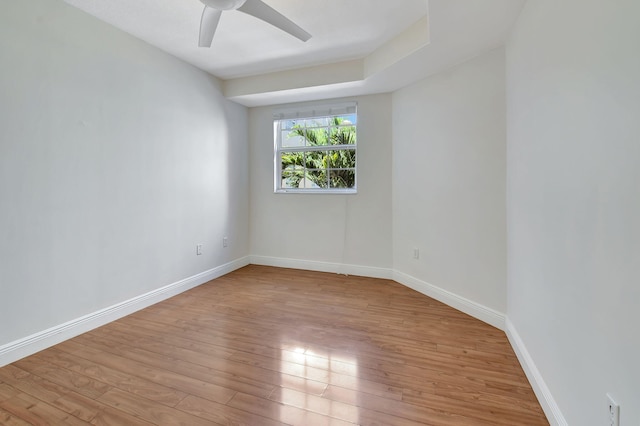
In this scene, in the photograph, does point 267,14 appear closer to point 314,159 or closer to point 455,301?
point 314,159

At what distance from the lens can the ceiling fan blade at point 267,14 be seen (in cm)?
183

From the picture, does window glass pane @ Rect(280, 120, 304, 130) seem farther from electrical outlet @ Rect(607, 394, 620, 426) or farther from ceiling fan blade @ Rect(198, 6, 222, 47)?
electrical outlet @ Rect(607, 394, 620, 426)

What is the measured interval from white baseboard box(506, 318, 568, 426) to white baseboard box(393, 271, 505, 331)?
232 millimetres

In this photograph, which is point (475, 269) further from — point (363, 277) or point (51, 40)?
point (51, 40)

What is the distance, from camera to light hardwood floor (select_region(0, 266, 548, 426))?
1.50 m

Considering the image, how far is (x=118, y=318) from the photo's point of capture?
2.63 m

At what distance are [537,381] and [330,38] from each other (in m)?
3.10

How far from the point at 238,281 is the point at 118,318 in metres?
1.35

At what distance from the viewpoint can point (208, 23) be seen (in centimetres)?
203

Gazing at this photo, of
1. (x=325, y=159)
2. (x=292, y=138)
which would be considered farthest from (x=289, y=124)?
(x=325, y=159)

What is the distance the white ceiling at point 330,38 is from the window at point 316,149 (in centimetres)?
36

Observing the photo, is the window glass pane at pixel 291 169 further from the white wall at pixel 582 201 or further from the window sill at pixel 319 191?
the white wall at pixel 582 201

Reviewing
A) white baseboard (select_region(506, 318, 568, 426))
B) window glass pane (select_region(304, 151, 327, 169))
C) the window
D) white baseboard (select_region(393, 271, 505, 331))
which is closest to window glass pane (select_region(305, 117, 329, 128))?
the window

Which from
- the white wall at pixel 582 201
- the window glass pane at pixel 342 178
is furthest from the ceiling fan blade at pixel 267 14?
the window glass pane at pixel 342 178
